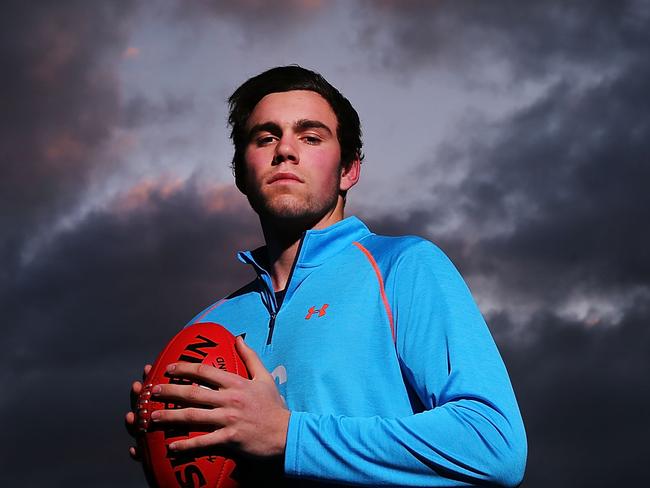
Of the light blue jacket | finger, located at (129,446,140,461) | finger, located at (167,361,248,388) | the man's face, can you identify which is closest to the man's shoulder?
the light blue jacket

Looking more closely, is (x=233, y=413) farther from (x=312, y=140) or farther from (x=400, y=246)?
(x=312, y=140)

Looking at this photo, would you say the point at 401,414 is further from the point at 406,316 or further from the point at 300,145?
the point at 300,145

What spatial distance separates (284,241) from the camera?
171 inches

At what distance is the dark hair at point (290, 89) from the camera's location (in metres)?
4.62

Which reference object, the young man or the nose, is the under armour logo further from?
the nose

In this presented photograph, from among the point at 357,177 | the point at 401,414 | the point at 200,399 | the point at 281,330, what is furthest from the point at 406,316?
the point at 357,177

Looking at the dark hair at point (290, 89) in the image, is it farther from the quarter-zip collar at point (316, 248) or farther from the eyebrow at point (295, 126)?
the quarter-zip collar at point (316, 248)

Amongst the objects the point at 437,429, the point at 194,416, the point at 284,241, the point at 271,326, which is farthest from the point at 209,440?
the point at 284,241

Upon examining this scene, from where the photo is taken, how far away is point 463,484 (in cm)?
310

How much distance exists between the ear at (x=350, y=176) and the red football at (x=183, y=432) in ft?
4.55

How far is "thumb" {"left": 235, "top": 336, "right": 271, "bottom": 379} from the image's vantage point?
3209 mm

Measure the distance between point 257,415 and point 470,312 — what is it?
1.09 m

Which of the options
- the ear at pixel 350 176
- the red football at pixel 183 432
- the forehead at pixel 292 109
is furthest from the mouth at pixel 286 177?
the red football at pixel 183 432

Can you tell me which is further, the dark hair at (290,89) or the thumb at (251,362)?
the dark hair at (290,89)
